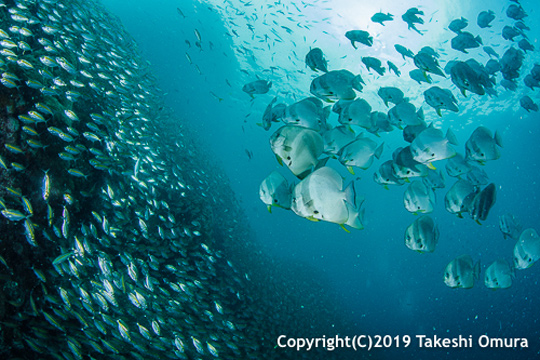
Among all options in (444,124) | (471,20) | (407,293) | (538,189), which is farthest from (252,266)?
A: (538,189)

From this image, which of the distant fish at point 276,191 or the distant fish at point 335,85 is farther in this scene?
the distant fish at point 335,85

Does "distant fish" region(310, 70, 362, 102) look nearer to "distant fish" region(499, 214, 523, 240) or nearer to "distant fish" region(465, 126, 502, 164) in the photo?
"distant fish" region(465, 126, 502, 164)

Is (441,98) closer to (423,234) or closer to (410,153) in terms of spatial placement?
(410,153)

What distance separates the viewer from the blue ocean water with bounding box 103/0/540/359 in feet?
68.4

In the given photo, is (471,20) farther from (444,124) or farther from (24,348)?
(24,348)

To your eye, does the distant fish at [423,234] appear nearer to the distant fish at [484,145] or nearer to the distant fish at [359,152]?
the distant fish at [359,152]

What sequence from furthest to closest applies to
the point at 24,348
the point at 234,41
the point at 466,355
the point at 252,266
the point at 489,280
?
1. the point at 234,41
2. the point at 466,355
3. the point at 252,266
4. the point at 489,280
5. the point at 24,348

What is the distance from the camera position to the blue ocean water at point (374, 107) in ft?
68.4

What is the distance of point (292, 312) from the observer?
11.3 m

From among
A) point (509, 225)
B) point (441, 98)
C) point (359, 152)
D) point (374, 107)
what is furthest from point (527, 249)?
point (374, 107)

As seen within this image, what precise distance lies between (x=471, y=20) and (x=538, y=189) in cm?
3566

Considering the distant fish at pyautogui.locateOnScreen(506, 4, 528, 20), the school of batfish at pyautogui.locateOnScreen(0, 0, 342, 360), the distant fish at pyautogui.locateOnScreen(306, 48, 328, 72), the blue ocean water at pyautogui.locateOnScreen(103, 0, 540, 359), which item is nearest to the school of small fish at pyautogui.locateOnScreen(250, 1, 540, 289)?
the distant fish at pyautogui.locateOnScreen(306, 48, 328, 72)

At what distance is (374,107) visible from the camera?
32656mm

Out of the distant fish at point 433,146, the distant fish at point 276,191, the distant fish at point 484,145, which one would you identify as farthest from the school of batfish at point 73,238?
the distant fish at point 484,145
